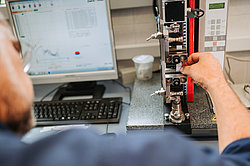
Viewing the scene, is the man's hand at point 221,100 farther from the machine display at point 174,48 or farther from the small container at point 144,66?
the small container at point 144,66

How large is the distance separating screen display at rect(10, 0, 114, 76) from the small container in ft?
0.54

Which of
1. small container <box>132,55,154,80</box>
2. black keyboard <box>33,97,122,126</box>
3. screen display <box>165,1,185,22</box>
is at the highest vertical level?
screen display <box>165,1,185,22</box>

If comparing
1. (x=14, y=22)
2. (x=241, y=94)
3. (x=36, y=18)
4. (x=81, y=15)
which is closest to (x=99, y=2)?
(x=81, y=15)

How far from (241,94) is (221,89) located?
448mm

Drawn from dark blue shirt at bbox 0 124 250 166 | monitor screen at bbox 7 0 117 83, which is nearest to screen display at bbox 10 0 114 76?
monitor screen at bbox 7 0 117 83

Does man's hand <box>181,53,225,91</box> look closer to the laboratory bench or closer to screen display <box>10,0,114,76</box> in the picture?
the laboratory bench

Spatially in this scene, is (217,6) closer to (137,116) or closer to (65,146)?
(137,116)

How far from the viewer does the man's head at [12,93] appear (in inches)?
15.4

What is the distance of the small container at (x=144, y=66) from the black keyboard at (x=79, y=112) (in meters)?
0.21

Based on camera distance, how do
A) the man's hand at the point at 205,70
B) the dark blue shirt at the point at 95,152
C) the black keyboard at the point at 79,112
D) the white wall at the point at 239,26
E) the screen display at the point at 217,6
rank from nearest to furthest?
the dark blue shirt at the point at 95,152, the man's hand at the point at 205,70, the screen display at the point at 217,6, the black keyboard at the point at 79,112, the white wall at the point at 239,26

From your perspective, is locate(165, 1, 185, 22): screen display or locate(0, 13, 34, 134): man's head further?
locate(165, 1, 185, 22): screen display

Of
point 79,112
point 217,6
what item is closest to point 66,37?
point 79,112

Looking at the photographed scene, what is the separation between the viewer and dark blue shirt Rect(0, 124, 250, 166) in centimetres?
35

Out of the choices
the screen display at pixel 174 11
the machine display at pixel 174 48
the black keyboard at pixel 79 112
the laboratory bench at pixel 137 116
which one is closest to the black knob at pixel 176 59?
the machine display at pixel 174 48
